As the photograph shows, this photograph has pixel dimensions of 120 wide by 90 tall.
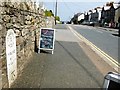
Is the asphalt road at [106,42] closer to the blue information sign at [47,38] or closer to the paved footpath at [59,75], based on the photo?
the blue information sign at [47,38]

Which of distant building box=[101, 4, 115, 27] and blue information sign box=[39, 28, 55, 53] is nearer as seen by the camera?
blue information sign box=[39, 28, 55, 53]

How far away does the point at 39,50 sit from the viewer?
11.9m

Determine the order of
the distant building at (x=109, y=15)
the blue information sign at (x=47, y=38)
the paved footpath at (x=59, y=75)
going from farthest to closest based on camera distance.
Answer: the distant building at (x=109, y=15), the blue information sign at (x=47, y=38), the paved footpath at (x=59, y=75)

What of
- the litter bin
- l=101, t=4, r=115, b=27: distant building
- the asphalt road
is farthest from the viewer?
l=101, t=4, r=115, b=27: distant building

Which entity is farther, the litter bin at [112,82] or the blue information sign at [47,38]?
the blue information sign at [47,38]

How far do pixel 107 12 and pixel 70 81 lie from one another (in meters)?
107

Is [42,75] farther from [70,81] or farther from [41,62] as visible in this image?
[41,62]

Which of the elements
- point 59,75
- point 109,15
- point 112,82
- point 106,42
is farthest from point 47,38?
point 109,15

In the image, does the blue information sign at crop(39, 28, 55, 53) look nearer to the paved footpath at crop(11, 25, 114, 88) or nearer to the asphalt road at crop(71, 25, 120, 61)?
the paved footpath at crop(11, 25, 114, 88)

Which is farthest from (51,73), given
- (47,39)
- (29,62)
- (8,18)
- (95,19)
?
(95,19)

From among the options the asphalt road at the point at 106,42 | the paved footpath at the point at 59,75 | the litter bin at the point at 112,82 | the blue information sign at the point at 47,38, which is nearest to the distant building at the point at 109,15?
the asphalt road at the point at 106,42

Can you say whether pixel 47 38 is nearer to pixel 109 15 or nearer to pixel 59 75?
pixel 59 75

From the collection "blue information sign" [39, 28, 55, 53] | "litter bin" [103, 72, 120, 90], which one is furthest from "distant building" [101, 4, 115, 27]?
"litter bin" [103, 72, 120, 90]

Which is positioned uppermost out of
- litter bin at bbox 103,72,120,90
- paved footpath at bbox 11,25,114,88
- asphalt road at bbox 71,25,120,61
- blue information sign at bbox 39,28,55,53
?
litter bin at bbox 103,72,120,90
